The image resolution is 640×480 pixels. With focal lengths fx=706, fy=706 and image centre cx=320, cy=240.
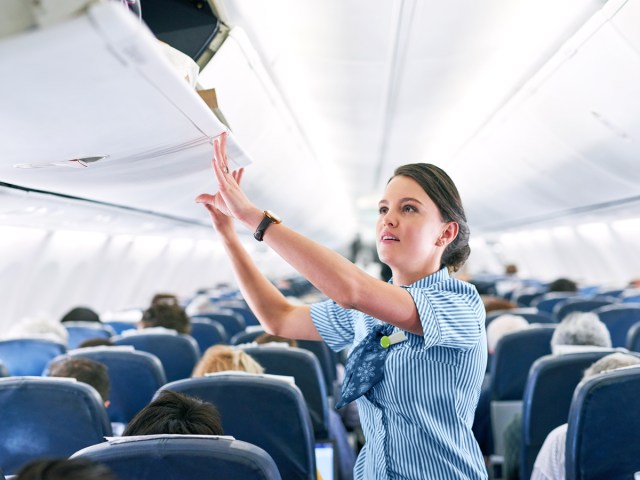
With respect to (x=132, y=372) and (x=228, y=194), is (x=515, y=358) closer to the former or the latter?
(x=132, y=372)

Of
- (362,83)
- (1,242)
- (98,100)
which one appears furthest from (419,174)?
(1,242)

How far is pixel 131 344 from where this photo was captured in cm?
509

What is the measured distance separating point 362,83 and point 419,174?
428 cm

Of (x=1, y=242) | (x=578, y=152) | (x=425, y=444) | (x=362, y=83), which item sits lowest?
(x=425, y=444)

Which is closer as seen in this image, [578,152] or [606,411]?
[606,411]

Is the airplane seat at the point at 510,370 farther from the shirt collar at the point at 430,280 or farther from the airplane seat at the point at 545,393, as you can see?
the shirt collar at the point at 430,280

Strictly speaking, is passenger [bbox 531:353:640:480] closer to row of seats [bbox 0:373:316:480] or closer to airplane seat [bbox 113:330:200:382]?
row of seats [bbox 0:373:316:480]

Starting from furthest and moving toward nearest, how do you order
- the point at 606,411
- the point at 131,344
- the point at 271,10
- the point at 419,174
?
the point at 131,344, the point at 271,10, the point at 606,411, the point at 419,174

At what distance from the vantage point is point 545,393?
11.5 feet

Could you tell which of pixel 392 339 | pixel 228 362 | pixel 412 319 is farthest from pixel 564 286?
pixel 412 319

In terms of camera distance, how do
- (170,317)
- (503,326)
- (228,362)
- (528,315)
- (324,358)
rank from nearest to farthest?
(228,362) < (503,326) < (324,358) < (170,317) < (528,315)

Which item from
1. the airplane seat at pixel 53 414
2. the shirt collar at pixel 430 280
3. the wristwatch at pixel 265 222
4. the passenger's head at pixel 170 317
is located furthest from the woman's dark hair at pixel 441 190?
the passenger's head at pixel 170 317

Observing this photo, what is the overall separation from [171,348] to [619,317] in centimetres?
400

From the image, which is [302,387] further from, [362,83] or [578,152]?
[578,152]
